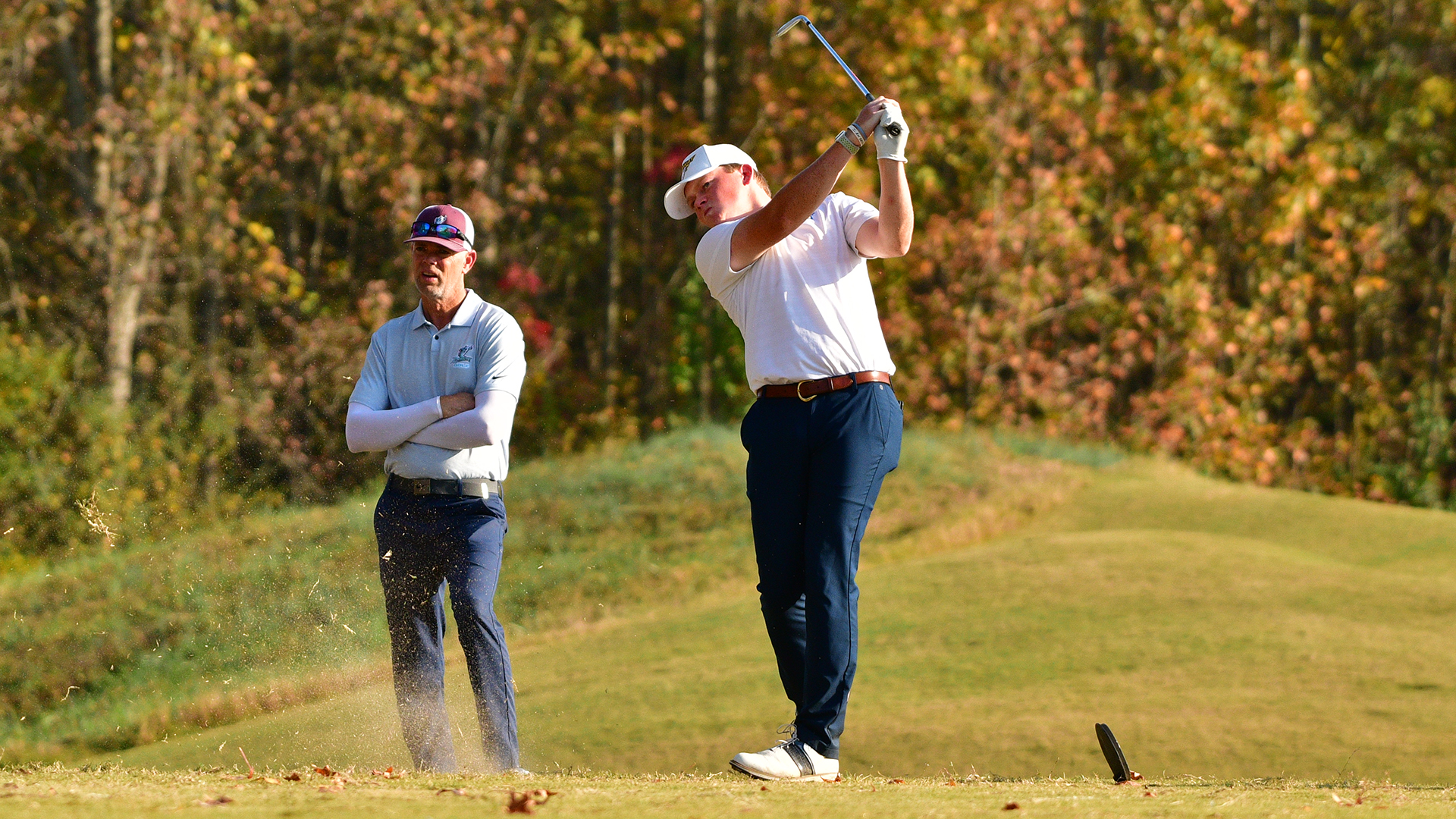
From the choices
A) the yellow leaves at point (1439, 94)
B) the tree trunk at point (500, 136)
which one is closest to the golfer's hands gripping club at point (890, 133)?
the tree trunk at point (500, 136)

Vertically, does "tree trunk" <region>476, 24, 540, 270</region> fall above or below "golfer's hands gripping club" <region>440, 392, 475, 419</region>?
above

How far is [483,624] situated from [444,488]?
1.45ft

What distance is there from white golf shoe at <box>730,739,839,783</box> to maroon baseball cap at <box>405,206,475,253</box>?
6.14ft

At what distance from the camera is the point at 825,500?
463 centimetres

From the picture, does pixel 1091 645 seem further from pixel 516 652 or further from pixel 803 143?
pixel 803 143

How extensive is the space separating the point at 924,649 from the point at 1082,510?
3819 millimetres

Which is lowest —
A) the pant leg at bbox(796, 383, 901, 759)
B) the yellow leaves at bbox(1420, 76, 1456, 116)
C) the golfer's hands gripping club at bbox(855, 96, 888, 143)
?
the pant leg at bbox(796, 383, 901, 759)

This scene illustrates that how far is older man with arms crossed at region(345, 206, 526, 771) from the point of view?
4.90 m

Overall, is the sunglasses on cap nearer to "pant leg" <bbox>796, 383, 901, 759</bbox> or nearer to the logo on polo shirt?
the logo on polo shirt

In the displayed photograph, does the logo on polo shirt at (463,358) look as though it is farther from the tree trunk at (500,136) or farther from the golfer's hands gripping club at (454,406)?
Result: the tree trunk at (500,136)

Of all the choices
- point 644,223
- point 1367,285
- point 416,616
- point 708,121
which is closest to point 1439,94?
point 1367,285

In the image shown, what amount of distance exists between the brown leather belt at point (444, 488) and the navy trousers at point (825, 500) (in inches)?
34.4

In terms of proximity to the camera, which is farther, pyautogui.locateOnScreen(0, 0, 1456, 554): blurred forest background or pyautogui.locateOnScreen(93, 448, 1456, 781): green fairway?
pyautogui.locateOnScreen(0, 0, 1456, 554): blurred forest background

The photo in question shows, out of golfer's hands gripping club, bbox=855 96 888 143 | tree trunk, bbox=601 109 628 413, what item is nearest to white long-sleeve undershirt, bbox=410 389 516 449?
golfer's hands gripping club, bbox=855 96 888 143
